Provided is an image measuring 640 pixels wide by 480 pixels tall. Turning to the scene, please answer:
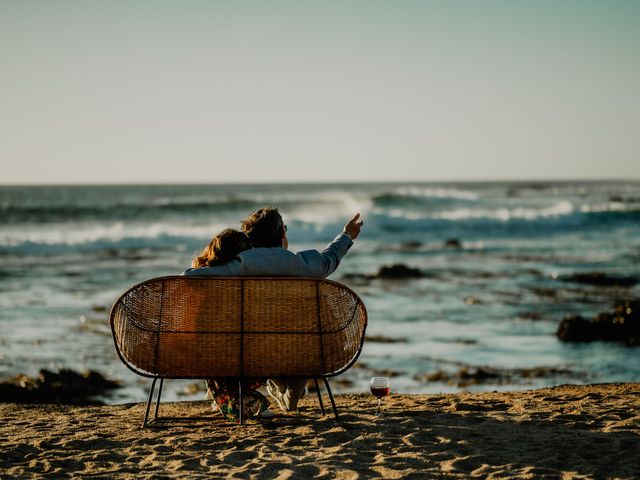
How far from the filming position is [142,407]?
560 cm

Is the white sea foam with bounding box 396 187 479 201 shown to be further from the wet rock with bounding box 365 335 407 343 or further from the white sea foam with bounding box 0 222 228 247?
the wet rock with bounding box 365 335 407 343

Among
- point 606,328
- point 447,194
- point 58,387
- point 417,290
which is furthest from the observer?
point 447,194

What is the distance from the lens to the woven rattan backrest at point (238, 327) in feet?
13.5

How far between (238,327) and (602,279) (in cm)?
1252

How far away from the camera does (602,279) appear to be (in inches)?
590

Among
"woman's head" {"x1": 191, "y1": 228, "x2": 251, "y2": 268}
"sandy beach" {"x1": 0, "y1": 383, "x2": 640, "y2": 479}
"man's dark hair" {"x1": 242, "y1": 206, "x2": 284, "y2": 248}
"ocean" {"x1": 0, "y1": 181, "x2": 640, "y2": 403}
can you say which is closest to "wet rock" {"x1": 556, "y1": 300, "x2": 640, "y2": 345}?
"ocean" {"x1": 0, "y1": 181, "x2": 640, "y2": 403}

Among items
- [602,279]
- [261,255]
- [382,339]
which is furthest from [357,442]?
[602,279]

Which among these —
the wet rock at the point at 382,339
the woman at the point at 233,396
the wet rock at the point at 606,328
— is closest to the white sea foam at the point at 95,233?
the wet rock at the point at 382,339

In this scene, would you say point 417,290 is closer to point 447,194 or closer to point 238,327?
point 238,327

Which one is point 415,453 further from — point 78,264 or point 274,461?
point 78,264

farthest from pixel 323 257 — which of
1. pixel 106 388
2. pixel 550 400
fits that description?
pixel 106 388

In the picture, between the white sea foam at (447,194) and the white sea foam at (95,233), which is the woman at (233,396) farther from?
Result: the white sea foam at (447,194)

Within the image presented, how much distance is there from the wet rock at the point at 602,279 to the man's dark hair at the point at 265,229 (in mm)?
11805

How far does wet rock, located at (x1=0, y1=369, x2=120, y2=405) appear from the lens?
6.15 metres
